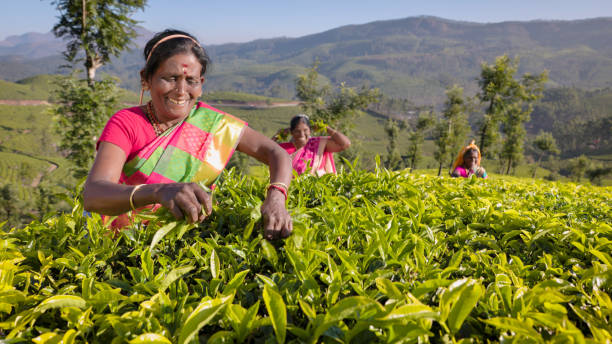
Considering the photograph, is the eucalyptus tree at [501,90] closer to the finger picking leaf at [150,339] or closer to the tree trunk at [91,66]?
the tree trunk at [91,66]

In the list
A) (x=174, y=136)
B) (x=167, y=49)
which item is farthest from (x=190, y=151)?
(x=167, y=49)

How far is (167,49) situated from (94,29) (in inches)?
577

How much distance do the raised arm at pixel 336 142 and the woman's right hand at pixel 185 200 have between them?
4520 millimetres

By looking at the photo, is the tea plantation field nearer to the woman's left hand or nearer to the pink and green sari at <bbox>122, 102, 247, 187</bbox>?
the woman's left hand

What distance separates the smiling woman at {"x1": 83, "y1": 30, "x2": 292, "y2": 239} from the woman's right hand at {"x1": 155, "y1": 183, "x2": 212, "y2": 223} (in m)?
0.41

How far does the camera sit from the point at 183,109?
2.52 m

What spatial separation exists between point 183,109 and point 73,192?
3.34ft

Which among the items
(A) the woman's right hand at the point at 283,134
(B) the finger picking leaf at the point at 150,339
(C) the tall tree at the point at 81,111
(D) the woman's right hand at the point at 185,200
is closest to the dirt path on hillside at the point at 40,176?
(C) the tall tree at the point at 81,111

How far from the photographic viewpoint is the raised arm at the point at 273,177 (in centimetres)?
147

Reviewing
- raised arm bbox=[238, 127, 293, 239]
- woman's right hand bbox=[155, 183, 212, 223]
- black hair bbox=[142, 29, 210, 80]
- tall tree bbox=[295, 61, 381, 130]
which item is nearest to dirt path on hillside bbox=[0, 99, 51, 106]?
tall tree bbox=[295, 61, 381, 130]

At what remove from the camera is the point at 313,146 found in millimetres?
6145

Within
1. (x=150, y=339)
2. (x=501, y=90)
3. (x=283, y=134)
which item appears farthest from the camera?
(x=501, y=90)

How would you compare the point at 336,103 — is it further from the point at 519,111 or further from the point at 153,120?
the point at 153,120

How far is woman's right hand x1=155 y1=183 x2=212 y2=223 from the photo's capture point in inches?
53.5
